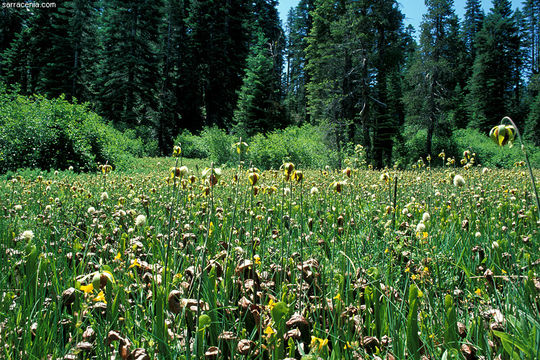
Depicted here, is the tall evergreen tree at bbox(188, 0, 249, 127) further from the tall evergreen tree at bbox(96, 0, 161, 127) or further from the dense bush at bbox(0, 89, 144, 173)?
the dense bush at bbox(0, 89, 144, 173)

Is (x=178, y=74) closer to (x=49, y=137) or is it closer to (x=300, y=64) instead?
(x=300, y=64)

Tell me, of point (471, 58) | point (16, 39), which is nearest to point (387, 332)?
point (16, 39)

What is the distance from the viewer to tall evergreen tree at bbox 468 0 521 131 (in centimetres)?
3588

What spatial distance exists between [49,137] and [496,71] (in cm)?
4620

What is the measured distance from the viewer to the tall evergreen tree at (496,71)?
35875 millimetres

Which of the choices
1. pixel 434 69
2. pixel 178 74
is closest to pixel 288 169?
pixel 434 69

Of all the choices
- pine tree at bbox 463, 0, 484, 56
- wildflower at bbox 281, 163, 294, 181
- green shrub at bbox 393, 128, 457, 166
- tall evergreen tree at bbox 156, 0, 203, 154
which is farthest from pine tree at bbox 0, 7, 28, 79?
pine tree at bbox 463, 0, 484, 56

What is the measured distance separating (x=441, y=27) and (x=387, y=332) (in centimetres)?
2822

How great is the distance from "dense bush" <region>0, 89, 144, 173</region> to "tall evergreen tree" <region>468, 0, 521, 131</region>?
128ft

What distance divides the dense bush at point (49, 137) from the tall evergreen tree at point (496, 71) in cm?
3908

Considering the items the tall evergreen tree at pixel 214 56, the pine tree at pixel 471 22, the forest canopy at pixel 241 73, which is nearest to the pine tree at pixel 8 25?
the forest canopy at pixel 241 73

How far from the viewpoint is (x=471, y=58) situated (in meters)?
48.3

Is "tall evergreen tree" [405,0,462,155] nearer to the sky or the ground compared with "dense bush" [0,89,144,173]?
nearer to the sky

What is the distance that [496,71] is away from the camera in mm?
37719
